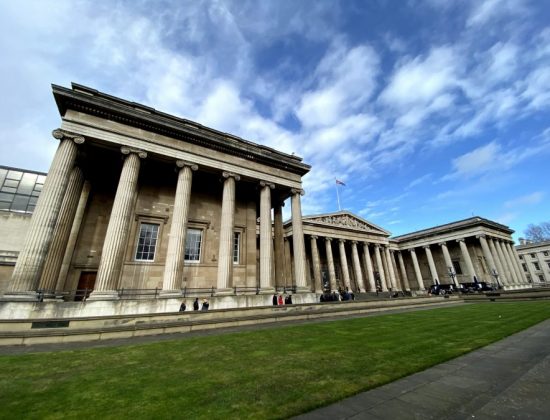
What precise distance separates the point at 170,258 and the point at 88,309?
440 cm

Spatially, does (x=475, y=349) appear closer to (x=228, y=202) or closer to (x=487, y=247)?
(x=228, y=202)

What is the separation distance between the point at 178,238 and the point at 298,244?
30.2ft

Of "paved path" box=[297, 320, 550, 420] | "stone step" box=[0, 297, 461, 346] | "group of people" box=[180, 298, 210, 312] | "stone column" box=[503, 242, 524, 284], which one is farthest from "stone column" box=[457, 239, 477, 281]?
"paved path" box=[297, 320, 550, 420]

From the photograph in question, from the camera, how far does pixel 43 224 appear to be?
40.1 feet

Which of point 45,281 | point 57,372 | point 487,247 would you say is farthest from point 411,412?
point 487,247

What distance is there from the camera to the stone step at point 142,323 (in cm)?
893

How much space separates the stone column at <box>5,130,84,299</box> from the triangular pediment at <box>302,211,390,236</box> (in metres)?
28.7

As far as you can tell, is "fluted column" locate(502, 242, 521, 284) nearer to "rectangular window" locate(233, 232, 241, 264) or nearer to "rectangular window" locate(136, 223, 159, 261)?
Answer: "rectangular window" locate(233, 232, 241, 264)

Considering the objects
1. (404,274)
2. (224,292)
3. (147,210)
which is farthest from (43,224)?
(404,274)

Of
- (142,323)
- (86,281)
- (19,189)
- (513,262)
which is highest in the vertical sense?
(19,189)

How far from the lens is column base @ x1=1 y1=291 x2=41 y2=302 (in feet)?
35.2

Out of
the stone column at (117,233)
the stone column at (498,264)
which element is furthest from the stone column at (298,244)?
the stone column at (498,264)

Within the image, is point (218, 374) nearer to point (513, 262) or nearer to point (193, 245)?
point (193, 245)

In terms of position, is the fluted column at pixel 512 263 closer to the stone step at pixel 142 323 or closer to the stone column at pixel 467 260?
the stone column at pixel 467 260
